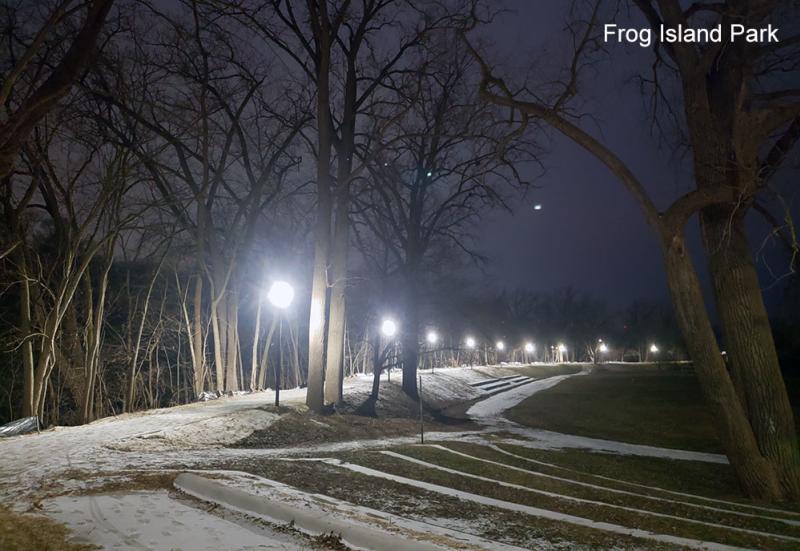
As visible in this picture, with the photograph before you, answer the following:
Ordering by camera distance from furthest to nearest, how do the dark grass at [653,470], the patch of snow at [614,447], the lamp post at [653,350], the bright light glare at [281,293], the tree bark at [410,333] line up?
the lamp post at [653,350] < the tree bark at [410,333] < the patch of snow at [614,447] < the bright light glare at [281,293] < the dark grass at [653,470]

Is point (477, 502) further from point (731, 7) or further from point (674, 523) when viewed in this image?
point (731, 7)

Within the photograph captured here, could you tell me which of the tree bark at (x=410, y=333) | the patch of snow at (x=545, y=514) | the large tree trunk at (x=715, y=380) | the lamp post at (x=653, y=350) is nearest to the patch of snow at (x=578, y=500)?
the patch of snow at (x=545, y=514)

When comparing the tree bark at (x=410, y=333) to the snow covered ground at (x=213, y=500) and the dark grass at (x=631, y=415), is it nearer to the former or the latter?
the dark grass at (x=631, y=415)

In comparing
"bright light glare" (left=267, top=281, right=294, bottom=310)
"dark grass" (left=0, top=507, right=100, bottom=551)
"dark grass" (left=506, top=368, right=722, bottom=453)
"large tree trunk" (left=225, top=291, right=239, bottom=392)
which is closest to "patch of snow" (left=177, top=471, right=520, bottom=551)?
"dark grass" (left=0, top=507, right=100, bottom=551)

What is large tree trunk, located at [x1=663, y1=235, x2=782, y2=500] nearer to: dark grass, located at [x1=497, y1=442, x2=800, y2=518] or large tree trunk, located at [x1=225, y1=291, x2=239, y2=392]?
dark grass, located at [x1=497, y1=442, x2=800, y2=518]

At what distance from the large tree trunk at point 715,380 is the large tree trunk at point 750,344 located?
0.26m

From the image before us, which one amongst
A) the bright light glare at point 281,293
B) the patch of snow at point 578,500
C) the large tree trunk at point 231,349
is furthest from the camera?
the large tree trunk at point 231,349

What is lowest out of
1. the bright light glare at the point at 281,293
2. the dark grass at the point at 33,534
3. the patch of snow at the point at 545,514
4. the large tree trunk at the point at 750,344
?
the patch of snow at the point at 545,514

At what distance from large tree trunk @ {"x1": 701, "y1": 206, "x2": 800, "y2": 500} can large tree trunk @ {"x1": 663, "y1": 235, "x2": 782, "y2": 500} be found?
260 millimetres

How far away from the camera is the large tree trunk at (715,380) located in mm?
8742

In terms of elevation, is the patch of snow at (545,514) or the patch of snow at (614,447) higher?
the patch of snow at (545,514)

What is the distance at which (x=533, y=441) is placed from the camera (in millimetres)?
15312

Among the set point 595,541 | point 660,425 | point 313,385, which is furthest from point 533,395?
point 595,541

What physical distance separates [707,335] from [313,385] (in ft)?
31.9
